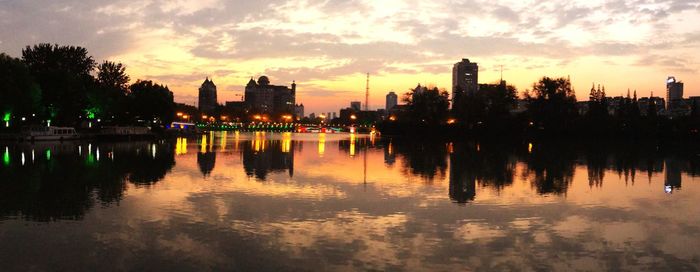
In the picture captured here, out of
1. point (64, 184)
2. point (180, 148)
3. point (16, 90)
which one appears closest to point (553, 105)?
point (180, 148)

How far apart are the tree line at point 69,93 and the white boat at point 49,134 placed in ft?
10.4

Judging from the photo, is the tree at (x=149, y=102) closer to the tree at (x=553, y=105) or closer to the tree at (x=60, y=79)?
the tree at (x=60, y=79)

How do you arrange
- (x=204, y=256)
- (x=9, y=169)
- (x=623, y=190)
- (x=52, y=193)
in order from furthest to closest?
(x=9, y=169)
(x=623, y=190)
(x=52, y=193)
(x=204, y=256)

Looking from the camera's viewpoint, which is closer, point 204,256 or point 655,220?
point 204,256

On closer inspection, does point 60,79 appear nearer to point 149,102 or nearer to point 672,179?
point 149,102

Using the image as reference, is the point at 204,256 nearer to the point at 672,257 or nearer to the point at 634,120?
the point at 672,257

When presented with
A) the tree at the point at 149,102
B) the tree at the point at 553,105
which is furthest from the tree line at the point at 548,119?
the tree at the point at 149,102

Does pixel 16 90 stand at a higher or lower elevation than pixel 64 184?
higher

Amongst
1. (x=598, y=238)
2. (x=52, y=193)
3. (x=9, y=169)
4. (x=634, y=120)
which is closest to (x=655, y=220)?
(x=598, y=238)

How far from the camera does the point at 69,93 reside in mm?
85375

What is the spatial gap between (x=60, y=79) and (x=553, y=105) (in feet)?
346

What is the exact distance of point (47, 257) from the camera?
43.5 ft

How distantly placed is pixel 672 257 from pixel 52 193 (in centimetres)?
2277

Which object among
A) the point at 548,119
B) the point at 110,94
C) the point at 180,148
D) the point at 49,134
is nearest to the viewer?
the point at 180,148
